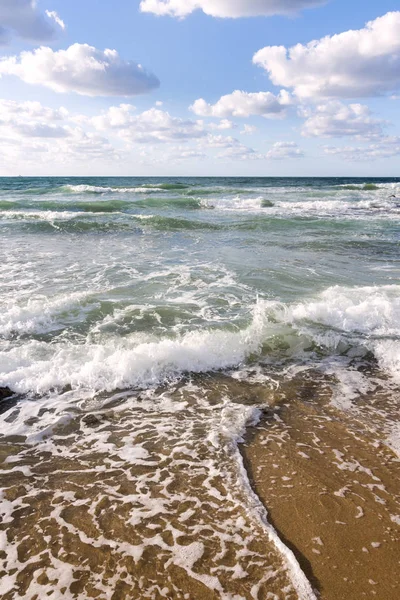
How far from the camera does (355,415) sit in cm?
475

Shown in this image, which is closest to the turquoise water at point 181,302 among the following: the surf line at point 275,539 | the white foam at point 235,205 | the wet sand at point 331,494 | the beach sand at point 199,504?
the beach sand at point 199,504

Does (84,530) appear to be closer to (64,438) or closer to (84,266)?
(64,438)

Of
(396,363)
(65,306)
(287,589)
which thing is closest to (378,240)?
(396,363)

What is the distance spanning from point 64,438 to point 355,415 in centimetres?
341

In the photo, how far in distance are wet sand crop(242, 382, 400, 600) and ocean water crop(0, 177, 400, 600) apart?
17 centimetres

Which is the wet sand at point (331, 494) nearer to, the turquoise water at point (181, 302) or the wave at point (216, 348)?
the wave at point (216, 348)

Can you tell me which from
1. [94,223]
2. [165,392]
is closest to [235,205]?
[94,223]

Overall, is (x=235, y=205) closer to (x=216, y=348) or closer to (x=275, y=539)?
(x=216, y=348)

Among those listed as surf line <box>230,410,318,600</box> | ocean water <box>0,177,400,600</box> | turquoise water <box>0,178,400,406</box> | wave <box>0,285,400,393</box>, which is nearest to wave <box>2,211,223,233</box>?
turquoise water <box>0,178,400,406</box>

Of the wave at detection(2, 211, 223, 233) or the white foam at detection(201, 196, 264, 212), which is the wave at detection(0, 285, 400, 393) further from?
the white foam at detection(201, 196, 264, 212)

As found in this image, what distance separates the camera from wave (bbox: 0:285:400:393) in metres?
5.61

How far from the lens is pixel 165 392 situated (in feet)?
17.6

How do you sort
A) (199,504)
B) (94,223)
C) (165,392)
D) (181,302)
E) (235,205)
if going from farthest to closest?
(235,205) → (94,223) → (181,302) → (165,392) → (199,504)

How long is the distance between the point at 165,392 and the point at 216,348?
1.34 metres
